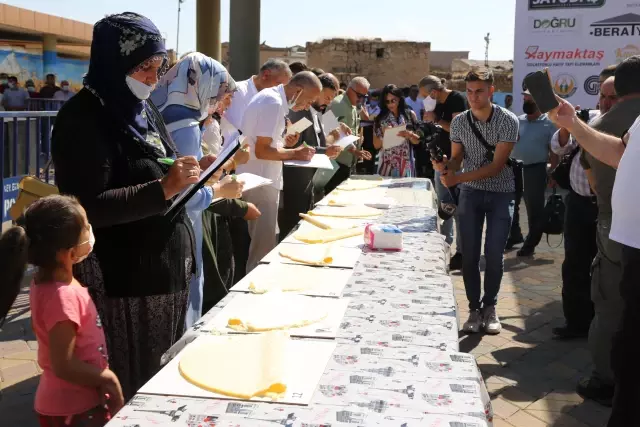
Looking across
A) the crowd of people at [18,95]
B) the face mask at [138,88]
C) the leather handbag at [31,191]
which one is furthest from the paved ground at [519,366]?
the crowd of people at [18,95]

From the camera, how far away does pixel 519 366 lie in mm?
3646

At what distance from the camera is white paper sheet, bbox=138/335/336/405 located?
1.46m

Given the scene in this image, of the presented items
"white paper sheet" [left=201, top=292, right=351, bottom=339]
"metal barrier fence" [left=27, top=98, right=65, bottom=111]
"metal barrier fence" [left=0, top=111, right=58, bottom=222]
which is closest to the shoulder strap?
"white paper sheet" [left=201, top=292, right=351, bottom=339]

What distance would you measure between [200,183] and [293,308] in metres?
0.51

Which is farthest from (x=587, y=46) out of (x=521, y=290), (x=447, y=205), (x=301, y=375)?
(x=301, y=375)

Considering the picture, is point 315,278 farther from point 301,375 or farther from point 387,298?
point 301,375

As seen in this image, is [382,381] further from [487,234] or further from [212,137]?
[487,234]

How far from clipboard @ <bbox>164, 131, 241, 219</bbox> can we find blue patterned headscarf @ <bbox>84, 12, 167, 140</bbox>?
0.80ft

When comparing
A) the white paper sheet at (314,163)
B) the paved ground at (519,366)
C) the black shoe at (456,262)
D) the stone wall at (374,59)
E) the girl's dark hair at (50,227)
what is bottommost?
the paved ground at (519,366)

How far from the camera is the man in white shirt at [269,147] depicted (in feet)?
12.9

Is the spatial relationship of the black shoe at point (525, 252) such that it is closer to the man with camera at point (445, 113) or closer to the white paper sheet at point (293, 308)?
the man with camera at point (445, 113)

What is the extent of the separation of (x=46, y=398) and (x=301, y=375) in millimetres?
789

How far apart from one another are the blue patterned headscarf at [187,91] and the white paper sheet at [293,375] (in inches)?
43.9

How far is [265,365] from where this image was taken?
1593 millimetres
